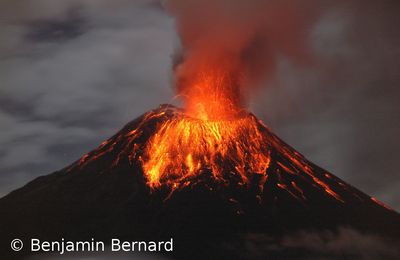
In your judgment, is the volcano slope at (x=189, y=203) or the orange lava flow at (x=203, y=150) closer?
the volcano slope at (x=189, y=203)

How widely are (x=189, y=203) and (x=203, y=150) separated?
9.22m

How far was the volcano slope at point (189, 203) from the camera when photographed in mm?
75375

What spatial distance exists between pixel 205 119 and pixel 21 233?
23.3m

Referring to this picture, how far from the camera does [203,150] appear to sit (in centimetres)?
8581

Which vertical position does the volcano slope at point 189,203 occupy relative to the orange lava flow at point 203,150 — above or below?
below

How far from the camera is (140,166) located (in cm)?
8375

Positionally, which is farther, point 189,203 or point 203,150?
point 203,150

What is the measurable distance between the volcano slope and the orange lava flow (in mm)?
181

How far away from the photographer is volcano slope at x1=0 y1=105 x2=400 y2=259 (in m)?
75.4

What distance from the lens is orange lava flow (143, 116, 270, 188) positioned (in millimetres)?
83062

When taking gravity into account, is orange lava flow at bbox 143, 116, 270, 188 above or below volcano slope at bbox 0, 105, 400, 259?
above

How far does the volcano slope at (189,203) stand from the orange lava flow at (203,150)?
0.59 ft

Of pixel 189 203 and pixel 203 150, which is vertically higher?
pixel 203 150

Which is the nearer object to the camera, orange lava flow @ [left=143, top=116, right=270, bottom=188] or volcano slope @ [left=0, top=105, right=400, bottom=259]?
volcano slope @ [left=0, top=105, right=400, bottom=259]
